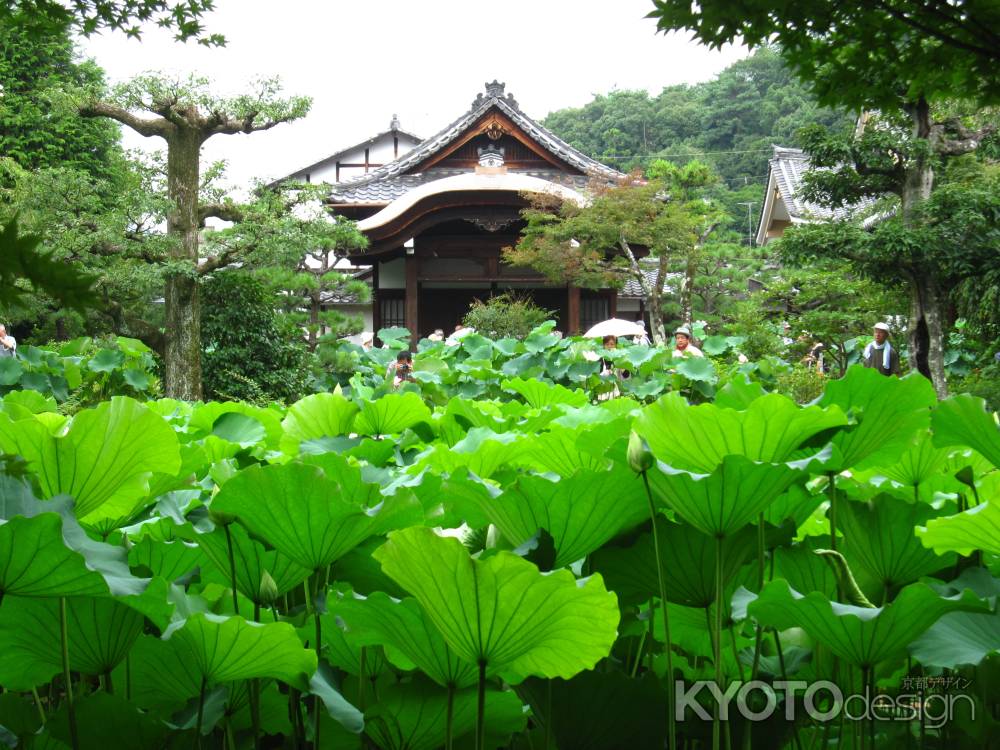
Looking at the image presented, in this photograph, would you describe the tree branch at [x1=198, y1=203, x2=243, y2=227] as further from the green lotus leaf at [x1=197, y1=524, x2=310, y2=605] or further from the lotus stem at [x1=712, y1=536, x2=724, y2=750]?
the lotus stem at [x1=712, y1=536, x2=724, y2=750]

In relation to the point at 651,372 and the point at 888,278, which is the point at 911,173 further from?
the point at 651,372

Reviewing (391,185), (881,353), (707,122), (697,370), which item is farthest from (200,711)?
(707,122)

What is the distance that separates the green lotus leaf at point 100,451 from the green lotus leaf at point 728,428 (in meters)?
0.40

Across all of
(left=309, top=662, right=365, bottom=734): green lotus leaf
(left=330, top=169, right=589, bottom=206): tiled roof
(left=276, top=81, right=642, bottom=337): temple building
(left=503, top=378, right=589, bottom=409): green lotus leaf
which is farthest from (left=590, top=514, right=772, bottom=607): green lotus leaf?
(left=330, top=169, right=589, bottom=206): tiled roof

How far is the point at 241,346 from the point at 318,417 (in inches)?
313

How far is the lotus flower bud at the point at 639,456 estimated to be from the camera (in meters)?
0.67

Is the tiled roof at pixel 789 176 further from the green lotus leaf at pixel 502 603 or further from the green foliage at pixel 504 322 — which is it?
the green lotus leaf at pixel 502 603

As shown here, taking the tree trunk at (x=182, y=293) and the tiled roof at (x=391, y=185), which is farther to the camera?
the tiled roof at (x=391, y=185)

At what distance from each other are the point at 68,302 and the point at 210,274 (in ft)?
28.2

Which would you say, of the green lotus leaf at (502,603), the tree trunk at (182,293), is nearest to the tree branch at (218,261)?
the tree trunk at (182,293)

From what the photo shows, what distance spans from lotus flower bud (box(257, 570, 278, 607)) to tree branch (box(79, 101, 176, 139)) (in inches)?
330

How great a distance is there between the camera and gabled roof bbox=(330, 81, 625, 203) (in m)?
17.1

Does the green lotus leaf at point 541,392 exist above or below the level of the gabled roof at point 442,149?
below

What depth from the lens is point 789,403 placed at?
0.73 metres
